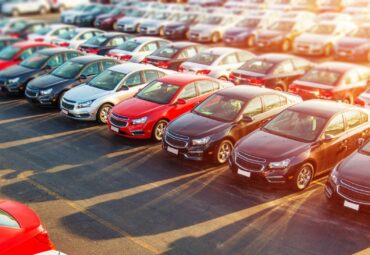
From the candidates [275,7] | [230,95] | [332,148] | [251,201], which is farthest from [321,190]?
[275,7]

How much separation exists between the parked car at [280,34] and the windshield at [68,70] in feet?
41.0

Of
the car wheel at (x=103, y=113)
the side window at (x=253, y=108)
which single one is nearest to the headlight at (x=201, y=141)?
the side window at (x=253, y=108)

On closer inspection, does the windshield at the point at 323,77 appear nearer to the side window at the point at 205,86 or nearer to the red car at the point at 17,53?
the side window at the point at 205,86

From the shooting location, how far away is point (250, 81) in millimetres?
17781

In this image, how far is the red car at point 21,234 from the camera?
6.82 meters

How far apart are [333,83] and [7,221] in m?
12.2

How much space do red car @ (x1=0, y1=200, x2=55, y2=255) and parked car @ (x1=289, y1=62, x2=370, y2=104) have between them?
441 inches

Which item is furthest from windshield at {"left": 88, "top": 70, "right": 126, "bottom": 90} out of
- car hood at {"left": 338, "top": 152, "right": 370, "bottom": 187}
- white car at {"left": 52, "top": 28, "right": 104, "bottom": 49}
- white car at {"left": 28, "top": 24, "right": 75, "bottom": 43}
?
white car at {"left": 28, "top": 24, "right": 75, "bottom": 43}

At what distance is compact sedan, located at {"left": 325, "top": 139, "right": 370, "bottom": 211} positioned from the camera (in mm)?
9719

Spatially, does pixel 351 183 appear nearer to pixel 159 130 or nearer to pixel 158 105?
pixel 159 130

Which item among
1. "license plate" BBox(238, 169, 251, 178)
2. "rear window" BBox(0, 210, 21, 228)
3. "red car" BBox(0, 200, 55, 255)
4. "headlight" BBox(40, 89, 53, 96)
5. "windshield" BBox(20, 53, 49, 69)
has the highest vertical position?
"rear window" BBox(0, 210, 21, 228)

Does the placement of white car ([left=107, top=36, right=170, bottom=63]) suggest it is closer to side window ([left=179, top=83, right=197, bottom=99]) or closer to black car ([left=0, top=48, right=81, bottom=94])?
black car ([left=0, top=48, right=81, bottom=94])

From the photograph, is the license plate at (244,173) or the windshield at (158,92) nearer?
the license plate at (244,173)

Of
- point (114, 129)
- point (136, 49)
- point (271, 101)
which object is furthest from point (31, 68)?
point (271, 101)
